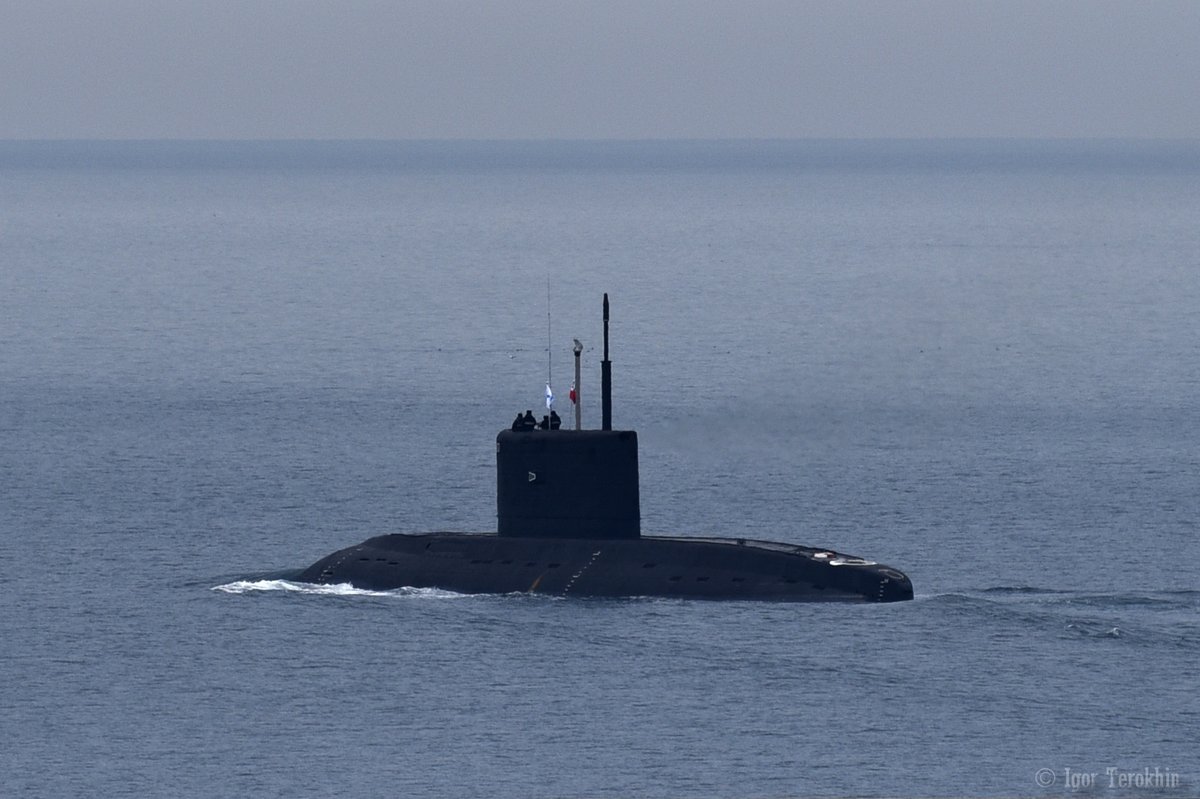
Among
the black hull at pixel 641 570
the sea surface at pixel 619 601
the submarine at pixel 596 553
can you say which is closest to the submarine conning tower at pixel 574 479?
the submarine at pixel 596 553

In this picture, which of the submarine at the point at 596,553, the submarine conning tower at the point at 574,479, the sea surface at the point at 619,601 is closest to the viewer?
the sea surface at the point at 619,601

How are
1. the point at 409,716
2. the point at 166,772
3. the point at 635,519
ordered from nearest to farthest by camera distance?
the point at 166,772 < the point at 409,716 < the point at 635,519

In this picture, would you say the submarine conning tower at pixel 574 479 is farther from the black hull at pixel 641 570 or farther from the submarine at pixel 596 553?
the black hull at pixel 641 570

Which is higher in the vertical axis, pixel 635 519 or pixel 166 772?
pixel 635 519

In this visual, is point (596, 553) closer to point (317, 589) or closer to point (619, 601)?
point (619, 601)

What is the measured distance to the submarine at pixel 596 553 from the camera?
54.1m

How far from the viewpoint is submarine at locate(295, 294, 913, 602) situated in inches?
2131

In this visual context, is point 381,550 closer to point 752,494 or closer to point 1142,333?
point 752,494

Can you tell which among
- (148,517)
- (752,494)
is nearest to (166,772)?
(148,517)

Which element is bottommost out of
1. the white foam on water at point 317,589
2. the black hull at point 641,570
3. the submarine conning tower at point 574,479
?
the white foam on water at point 317,589

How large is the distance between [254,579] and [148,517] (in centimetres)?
1194

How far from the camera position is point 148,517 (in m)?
71.1

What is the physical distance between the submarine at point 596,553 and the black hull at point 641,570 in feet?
0.08

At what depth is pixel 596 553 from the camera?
55.5 metres
